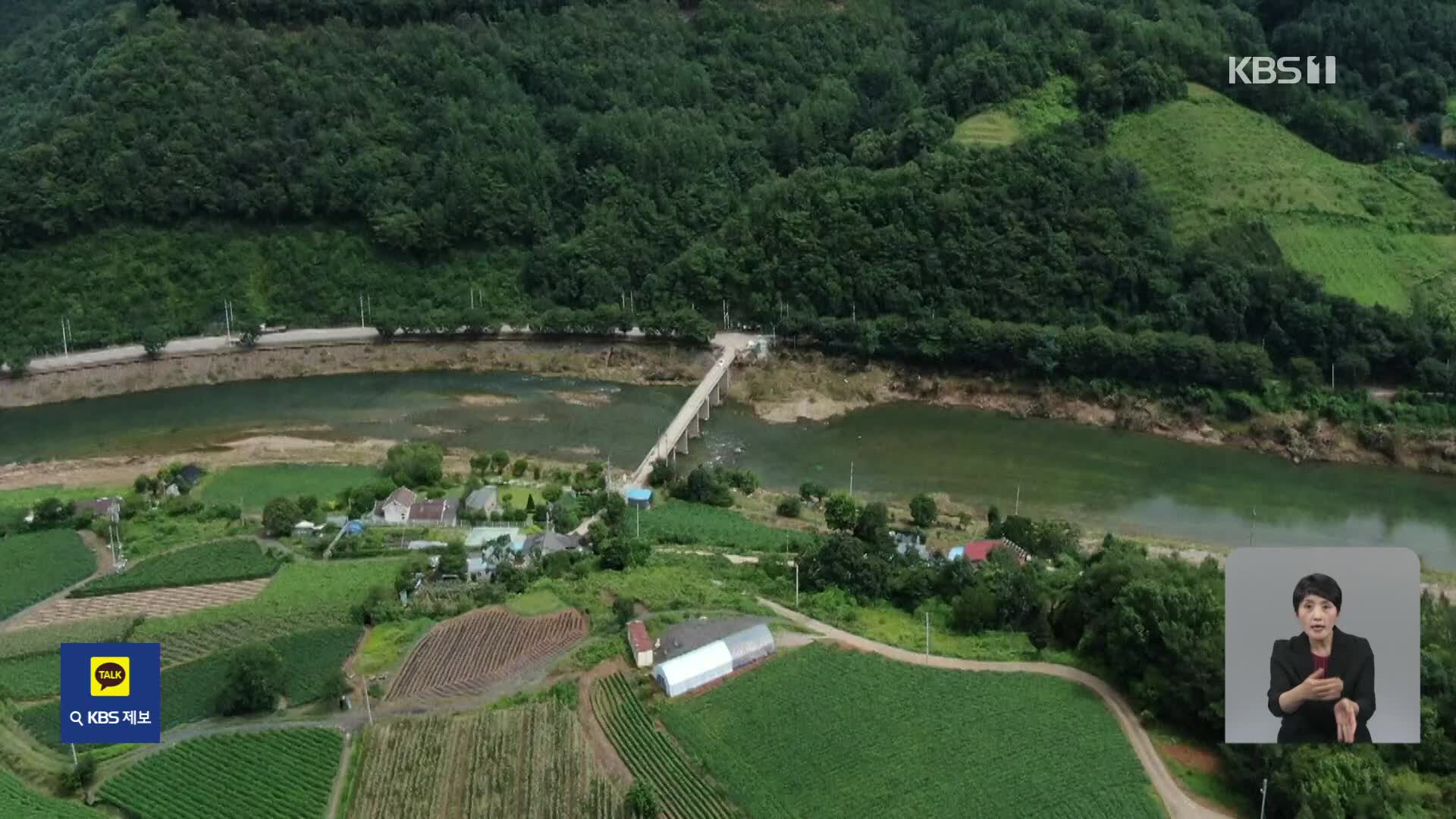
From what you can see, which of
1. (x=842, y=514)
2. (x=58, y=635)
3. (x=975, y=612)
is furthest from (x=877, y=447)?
(x=58, y=635)

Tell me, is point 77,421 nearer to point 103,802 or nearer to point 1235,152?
point 103,802

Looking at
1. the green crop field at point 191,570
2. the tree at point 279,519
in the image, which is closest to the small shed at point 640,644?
the green crop field at point 191,570

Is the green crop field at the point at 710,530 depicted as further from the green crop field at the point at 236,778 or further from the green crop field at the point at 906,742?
the green crop field at the point at 236,778

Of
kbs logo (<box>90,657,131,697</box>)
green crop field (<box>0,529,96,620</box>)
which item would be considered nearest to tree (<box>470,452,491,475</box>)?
green crop field (<box>0,529,96,620</box>)

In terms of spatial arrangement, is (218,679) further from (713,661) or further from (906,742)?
(906,742)

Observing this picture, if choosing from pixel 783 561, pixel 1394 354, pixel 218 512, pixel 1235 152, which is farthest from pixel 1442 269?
pixel 218 512

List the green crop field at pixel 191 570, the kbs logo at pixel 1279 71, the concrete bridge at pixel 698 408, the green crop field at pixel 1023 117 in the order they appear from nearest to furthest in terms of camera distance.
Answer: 1. the green crop field at pixel 191 570
2. the concrete bridge at pixel 698 408
3. the green crop field at pixel 1023 117
4. the kbs logo at pixel 1279 71

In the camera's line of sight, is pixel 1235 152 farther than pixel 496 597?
Yes

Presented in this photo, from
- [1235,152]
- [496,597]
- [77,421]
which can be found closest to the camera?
[496,597]
